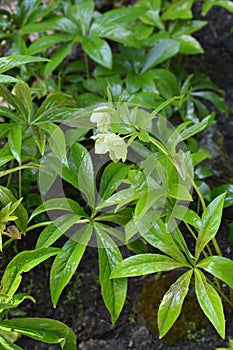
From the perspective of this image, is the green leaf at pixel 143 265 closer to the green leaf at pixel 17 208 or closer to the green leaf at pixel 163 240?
the green leaf at pixel 163 240

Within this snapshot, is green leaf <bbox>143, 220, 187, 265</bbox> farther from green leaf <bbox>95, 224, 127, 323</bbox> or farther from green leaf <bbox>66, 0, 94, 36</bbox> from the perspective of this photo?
green leaf <bbox>66, 0, 94, 36</bbox>

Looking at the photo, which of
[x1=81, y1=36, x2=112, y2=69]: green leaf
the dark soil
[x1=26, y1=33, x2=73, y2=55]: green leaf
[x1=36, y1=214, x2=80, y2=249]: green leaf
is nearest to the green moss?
the dark soil

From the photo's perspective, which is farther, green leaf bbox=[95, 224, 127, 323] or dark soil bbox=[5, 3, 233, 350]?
dark soil bbox=[5, 3, 233, 350]

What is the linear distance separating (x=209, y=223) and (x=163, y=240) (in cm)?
11

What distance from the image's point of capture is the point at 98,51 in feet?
5.72

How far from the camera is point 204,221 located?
4.04ft

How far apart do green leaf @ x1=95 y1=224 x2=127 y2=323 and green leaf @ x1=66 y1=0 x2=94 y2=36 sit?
2.67ft

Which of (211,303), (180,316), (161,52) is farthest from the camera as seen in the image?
(161,52)

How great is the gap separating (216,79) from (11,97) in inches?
44.8

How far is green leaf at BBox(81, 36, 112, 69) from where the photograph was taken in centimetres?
173

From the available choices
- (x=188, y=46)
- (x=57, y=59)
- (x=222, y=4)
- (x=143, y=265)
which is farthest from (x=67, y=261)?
(x=222, y=4)

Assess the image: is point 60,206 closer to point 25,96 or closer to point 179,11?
point 25,96

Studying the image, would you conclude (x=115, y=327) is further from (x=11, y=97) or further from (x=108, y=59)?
(x=108, y=59)

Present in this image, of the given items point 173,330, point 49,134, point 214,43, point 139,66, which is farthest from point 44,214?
point 214,43
